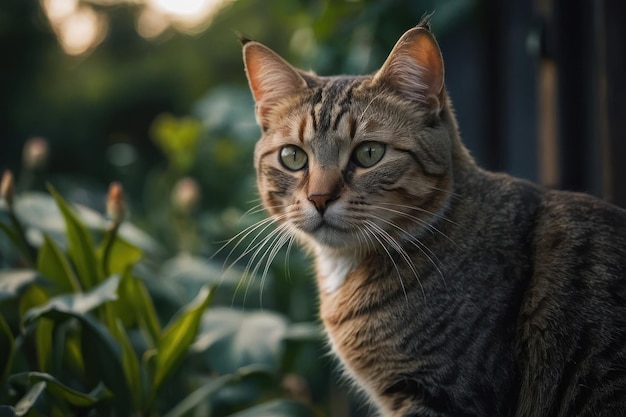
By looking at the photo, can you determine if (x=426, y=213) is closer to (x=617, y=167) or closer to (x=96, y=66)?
(x=617, y=167)

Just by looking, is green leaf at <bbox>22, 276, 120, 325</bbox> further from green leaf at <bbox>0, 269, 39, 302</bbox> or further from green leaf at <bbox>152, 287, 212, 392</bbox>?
green leaf at <bbox>152, 287, 212, 392</bbox>

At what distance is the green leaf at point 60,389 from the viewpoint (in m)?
Result: 1.62

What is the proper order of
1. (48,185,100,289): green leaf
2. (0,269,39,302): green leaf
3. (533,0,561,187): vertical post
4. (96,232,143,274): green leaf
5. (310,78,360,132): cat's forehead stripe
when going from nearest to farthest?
(310,78,360,132): cat's forehead stripe, (0,269,39,302): green leaf, (48,185,100,289): green leaf, (96,232,143,274): green leaf, (533,0,561,187): vertical post

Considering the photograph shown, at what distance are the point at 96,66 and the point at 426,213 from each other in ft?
13.6

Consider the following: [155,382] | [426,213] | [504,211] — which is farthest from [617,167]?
[155,382]

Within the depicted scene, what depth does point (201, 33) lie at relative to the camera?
5148 mm

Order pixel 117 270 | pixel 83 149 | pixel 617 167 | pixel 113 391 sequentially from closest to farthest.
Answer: pixel 113 391, pixel 617 167, pixel 117 270, pixel 83 149

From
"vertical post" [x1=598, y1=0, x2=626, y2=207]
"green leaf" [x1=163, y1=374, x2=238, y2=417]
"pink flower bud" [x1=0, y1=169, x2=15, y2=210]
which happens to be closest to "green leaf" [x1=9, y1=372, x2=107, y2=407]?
"green leaf" [x1=163, y1=374, x2=238, y2=417]

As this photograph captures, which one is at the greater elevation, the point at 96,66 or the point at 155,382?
the point at 96,66

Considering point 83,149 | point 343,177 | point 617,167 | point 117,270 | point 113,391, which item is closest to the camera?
point 343,177

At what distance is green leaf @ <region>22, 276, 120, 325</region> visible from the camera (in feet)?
5.54

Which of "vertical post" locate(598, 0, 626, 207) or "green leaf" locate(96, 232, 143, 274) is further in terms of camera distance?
"green leaf" locate(96, 232, 143, 274)

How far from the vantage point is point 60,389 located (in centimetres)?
164

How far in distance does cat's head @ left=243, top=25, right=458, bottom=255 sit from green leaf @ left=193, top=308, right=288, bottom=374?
1.56ft
